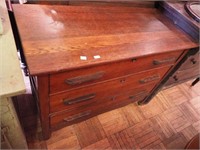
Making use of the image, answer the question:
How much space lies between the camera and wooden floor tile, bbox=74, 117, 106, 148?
45.9 inches

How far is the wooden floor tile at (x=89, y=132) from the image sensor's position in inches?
45.9

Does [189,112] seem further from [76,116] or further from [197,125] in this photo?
[76,116]

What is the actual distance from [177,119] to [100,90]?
3.16 feet

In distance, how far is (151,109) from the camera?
57.9 inches

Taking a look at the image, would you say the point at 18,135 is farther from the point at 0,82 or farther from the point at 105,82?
the point at 105,82

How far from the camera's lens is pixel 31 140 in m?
1.10

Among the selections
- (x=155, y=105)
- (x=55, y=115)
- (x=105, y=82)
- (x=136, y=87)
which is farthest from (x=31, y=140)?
(x=155, y=105)

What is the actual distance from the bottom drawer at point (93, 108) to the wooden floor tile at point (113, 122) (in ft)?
0.65

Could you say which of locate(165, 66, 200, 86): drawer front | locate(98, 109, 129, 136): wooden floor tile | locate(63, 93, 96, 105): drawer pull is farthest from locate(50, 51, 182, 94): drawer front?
locate(98, 109, 129, 136): wooden floor tile

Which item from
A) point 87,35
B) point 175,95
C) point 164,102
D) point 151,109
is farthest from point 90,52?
point 175,95

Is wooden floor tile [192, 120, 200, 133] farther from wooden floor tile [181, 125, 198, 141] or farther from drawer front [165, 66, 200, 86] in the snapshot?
drawer front [165, 66, 200, 86]

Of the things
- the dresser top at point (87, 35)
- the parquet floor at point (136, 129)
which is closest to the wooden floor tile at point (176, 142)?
the parquet floor at point (136, 129)

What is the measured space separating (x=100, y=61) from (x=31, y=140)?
0.84 meters

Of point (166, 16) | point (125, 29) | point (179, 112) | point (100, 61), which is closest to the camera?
point (100, 61)
